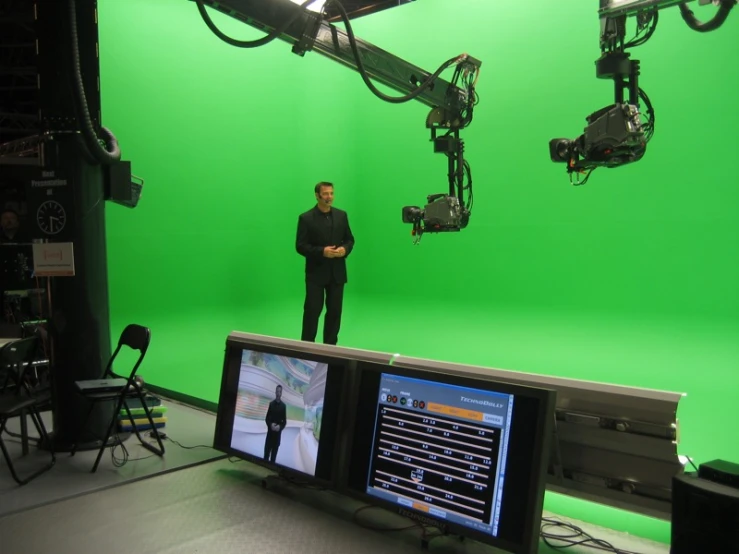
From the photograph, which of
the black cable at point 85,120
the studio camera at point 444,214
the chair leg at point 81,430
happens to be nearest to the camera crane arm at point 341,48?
the studio camera at point 444,214

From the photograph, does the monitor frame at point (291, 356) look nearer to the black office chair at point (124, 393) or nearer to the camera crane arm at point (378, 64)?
the black office chair at point (124, 393)

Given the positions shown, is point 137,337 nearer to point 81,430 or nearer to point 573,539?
point 81,430

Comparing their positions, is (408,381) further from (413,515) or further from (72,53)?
(72,53)

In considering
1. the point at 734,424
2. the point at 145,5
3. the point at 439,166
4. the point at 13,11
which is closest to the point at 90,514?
the point at 734,424

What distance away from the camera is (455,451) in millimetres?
1973

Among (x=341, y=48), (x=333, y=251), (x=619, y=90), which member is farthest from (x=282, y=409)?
(x=333, y=251)

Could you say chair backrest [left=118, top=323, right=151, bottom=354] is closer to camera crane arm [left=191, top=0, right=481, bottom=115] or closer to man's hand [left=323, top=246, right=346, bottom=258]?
camera crane arm [left=191, top=0, right=481, bottom=115]

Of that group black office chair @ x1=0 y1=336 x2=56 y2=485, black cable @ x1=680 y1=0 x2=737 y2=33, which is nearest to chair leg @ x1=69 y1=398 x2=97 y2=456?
black office chair @ x1=0 y1=336 x2=56 y2=485

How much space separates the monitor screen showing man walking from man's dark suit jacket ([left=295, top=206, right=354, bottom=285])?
3191mm

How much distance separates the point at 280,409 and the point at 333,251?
328cm

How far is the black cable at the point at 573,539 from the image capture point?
211cm

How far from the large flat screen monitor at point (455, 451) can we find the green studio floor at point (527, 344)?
2502 millimetres

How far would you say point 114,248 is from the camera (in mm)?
5617

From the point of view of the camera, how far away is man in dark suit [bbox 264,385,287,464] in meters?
2.53
